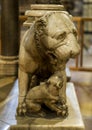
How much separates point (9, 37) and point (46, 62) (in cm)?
173

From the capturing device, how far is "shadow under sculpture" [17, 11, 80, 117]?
1905 mm

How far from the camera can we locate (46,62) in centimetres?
216

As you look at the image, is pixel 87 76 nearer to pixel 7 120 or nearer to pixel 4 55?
pixel 4 55

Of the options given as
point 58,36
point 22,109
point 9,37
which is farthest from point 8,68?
point 58,36

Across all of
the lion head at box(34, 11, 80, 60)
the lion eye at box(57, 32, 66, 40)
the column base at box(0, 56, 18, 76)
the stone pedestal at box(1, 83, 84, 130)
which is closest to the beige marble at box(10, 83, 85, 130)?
the stone pedestal at box(1, 83, 84, 130)

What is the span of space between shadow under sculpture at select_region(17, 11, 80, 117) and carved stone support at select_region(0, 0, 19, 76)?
4.76ft

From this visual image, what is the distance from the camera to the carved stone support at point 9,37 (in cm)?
377

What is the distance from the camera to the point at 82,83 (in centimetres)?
438

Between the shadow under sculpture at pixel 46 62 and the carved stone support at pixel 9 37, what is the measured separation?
1.45 metres

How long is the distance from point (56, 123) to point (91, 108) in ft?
4.33

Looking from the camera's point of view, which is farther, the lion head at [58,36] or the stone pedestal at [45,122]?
the stone pedestal at [45,122]

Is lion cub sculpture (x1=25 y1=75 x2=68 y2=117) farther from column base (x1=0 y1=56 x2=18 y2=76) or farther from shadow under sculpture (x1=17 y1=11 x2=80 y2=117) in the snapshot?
column base (x1=0 y1=56 x2=18 y2=76)

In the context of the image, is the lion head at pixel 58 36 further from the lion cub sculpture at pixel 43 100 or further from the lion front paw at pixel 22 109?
the lion front paw at pixel 22 109

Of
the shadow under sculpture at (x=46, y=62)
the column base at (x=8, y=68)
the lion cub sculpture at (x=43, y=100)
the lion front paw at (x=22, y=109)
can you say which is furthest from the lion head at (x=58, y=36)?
the column base at (x=8, y=68)
